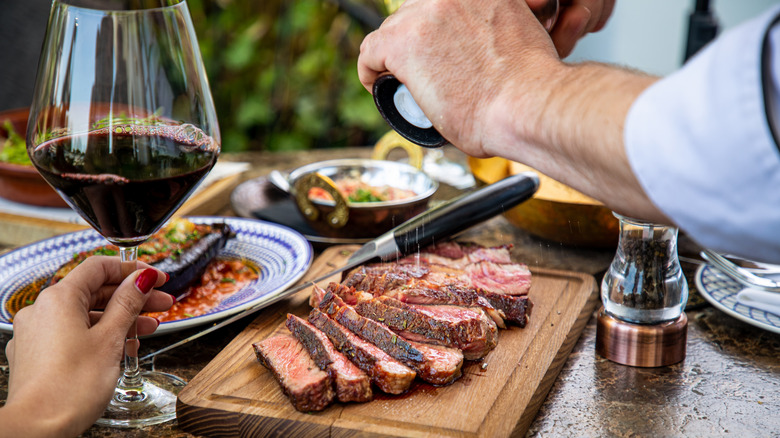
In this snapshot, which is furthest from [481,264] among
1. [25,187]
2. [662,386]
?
[25,187]

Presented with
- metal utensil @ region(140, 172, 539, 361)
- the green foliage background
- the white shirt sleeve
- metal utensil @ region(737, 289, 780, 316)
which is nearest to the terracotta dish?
metal utensil @ region(140, 172, 539, 361)

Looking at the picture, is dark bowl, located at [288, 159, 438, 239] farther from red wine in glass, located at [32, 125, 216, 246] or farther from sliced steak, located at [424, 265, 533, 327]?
red wine in glass, located at [32, 125, 216, 246]

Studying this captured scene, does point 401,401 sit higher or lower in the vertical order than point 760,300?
higher

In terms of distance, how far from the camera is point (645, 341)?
142cm

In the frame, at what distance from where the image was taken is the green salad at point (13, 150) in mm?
2443

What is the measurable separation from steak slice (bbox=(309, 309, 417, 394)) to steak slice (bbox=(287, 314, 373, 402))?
0.01m

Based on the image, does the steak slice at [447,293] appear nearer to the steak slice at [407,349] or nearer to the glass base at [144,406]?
the steak slice at [407,349]

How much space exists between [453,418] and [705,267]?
958 mm

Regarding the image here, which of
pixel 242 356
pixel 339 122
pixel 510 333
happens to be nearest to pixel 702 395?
pixel 510 333

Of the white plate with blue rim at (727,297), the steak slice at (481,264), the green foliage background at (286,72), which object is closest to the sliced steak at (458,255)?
the steak slice at (481,264)

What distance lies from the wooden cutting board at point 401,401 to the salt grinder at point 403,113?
438 millimetres

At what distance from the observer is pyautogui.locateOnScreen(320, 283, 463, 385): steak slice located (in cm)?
127

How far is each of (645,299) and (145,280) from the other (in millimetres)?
932

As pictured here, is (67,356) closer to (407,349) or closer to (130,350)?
(130,350)
